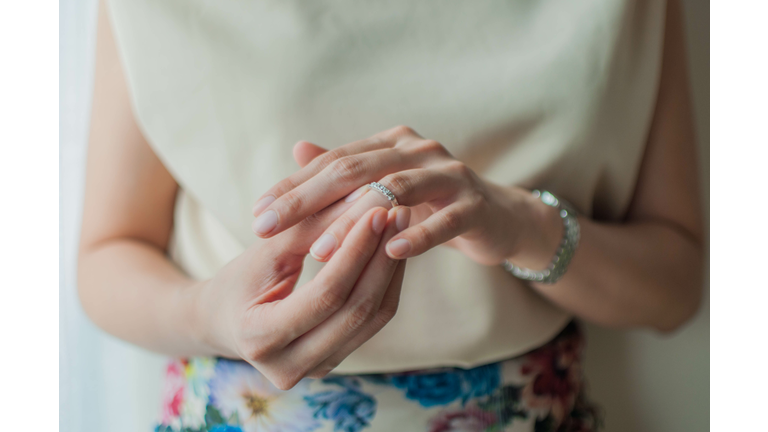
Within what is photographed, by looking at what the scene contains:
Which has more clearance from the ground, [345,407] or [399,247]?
[399,247]

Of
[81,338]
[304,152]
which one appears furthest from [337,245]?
[81,338]

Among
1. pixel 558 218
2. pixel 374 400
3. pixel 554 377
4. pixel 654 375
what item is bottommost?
pixel 654 375

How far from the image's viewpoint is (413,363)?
0.54 metres

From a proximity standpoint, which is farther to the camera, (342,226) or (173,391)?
(173,391)

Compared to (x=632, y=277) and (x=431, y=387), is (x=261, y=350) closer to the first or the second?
(x=431, y=387)

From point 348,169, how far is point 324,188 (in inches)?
0.9

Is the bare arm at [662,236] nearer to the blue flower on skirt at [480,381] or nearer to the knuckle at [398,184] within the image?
the blue flower on skirt at [480,381]

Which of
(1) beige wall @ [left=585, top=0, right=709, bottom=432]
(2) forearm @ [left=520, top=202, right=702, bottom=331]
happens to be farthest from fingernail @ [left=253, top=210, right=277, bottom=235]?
(1) beige wall @ [left=585, top=0, right=709, bottom=432]

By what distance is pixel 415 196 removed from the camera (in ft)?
1.19

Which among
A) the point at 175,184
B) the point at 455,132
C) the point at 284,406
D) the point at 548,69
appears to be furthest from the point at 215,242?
the point at 548,69

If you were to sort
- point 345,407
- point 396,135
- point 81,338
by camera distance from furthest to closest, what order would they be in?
1. point 81,338
2. point 345,407
3. point 396,135

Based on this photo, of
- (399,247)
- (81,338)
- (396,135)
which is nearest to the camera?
(399,247)

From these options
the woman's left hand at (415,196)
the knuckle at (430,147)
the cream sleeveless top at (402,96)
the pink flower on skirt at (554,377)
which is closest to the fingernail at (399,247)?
the woman's left hand at (415,196)

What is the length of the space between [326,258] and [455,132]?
25 cm
